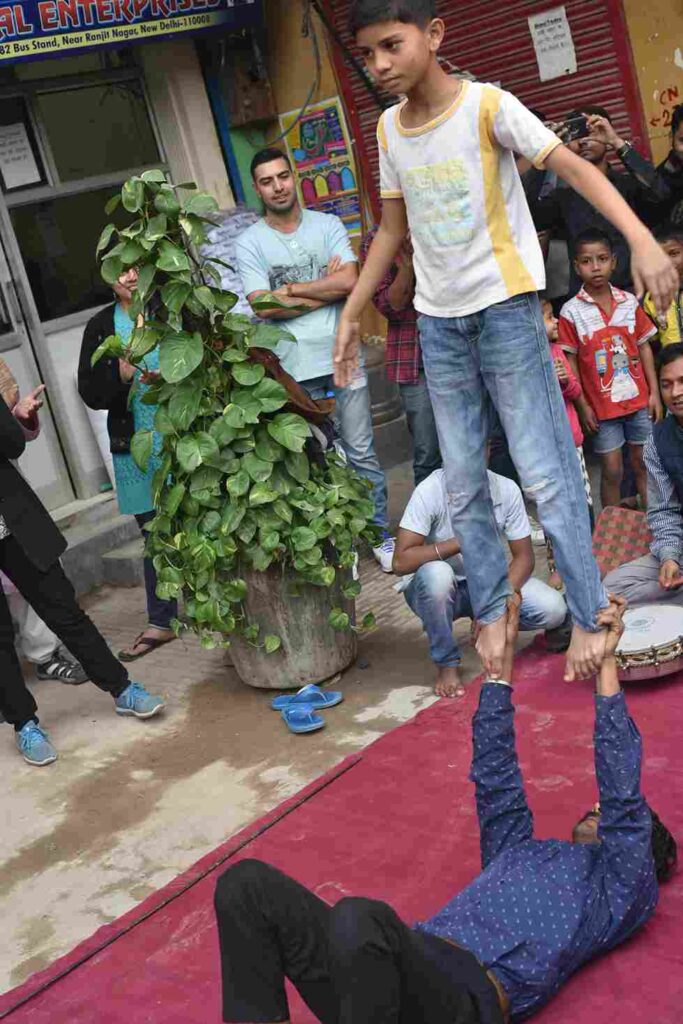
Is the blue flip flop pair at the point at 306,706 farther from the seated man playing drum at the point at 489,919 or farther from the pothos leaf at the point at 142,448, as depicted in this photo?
the seated man playing drum at the point at 489,919

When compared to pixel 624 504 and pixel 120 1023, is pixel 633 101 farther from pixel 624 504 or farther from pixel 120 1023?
pixel 120 1023

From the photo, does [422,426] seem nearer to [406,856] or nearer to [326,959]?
[406,856]

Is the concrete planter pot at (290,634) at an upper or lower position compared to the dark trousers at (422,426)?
lower

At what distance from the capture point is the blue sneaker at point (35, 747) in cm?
522

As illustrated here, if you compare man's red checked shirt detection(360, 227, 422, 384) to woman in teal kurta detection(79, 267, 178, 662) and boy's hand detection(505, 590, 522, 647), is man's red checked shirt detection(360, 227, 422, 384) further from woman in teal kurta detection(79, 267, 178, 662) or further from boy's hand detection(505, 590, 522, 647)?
boy's hand detection(505, 590, 522, 647)

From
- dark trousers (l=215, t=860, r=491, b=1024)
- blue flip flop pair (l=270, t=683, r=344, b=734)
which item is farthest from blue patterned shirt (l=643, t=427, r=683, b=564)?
dark trousers (l=215, t=860, r=491, b=1024)

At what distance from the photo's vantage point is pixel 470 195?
131 inches

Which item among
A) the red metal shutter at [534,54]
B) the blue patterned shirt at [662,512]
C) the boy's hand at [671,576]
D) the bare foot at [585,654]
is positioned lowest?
the boy's hand at [671,576]

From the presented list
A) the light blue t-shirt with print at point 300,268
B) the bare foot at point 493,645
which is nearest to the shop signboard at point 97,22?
the light blue t-shirt with print at point 300,268

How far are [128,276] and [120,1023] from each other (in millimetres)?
3117

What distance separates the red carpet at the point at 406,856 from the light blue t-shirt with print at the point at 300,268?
1.94m

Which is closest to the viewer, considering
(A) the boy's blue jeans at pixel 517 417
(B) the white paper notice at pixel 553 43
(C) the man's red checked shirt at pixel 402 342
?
(A) the boy's blue jeans at pixel 517 417

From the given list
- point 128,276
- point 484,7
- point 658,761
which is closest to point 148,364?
point 128,276

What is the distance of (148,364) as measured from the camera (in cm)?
571
